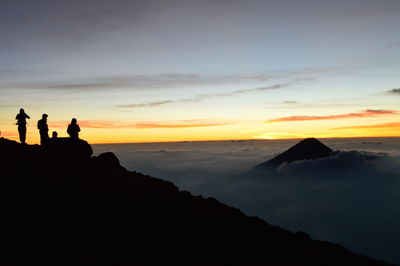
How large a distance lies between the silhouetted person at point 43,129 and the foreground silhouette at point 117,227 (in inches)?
181

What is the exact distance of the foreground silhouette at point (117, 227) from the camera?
13.1m

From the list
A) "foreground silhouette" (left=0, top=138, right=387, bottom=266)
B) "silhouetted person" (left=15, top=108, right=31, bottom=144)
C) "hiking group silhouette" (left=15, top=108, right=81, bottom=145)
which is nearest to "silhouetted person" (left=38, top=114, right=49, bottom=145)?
"hiking group silhouette" (left=15, top=108, right=81, bottom=145)

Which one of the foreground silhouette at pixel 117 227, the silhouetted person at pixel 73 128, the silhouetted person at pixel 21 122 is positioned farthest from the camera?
the silhouetted person at pixel 73 128

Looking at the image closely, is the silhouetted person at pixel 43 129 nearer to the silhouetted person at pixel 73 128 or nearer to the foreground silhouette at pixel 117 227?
the silhouetted person at pixel 73 128

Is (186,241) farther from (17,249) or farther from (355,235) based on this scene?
(355,235)

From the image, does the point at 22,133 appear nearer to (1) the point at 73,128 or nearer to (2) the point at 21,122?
(2) the point at 21,122

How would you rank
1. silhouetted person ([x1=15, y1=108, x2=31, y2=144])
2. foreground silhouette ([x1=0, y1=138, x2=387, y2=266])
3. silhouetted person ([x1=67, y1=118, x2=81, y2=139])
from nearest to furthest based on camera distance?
foreground silhouette ([x1=0, y1=138, x2=387, y2=266])
silhouetted person ([x1=15, y1=108, x2=31, y2=144])
silhouetted person ([x1=67, y1=118, x2=81, y2=139])

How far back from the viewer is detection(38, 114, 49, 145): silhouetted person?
2925 cm

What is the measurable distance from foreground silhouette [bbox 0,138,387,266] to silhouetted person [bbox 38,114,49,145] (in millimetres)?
A: 4605

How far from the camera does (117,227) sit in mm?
15461

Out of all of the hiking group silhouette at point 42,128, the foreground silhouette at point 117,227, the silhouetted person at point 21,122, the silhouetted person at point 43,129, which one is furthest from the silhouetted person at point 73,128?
the foreground silhouette at point 117,227

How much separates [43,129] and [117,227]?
58.3 ft

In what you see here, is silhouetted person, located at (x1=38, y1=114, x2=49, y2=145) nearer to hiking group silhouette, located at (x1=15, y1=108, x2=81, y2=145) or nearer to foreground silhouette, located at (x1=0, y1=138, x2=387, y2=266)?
hiking group silhouette, located at (x1=15, y1=108, x2=81, y2=145)

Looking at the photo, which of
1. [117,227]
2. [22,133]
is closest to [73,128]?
[22,133]
